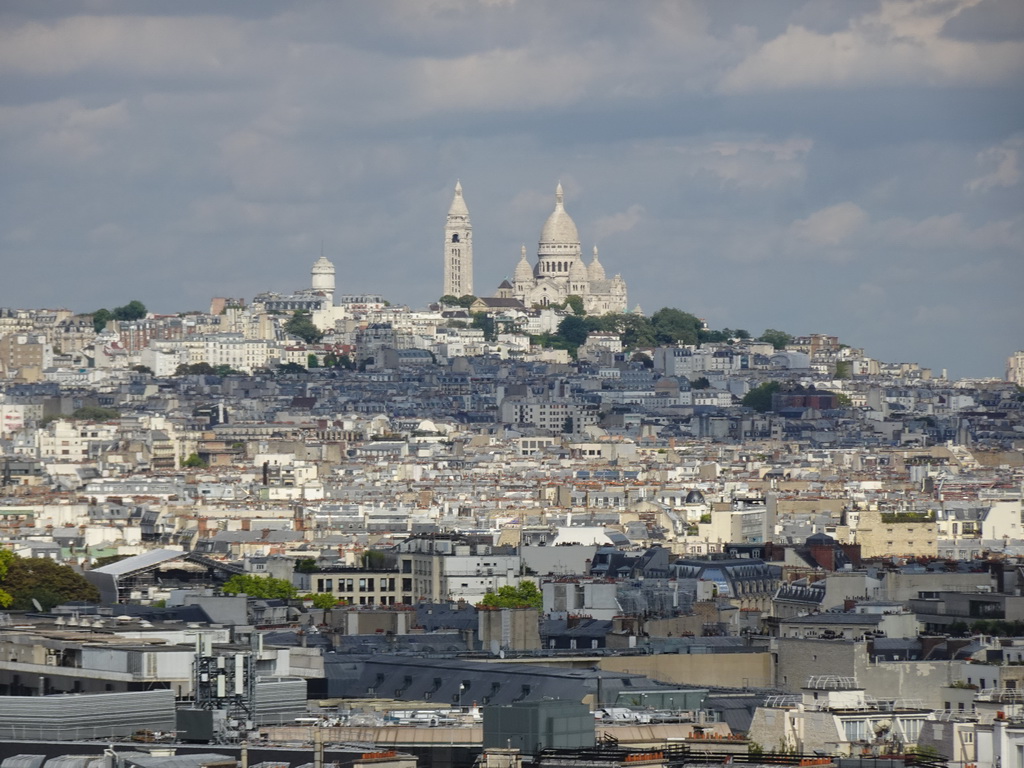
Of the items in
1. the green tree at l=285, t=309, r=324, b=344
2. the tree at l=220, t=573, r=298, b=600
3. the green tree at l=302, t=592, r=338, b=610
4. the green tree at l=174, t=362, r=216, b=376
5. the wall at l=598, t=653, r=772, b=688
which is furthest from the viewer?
the green tree at l=285, t=309, r=324, b=344

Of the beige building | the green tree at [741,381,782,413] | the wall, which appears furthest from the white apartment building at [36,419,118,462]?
the wall

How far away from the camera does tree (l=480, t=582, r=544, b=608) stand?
50.1 meters

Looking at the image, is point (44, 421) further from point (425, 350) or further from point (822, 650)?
point (822, 650)

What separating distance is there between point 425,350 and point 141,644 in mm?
162694

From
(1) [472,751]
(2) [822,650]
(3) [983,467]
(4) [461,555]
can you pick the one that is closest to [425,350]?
(3) [983,467]

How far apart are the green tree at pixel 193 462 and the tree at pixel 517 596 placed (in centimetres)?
6806

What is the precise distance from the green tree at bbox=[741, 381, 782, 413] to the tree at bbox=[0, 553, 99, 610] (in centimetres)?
11987

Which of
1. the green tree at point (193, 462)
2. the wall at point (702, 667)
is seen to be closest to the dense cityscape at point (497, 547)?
the wall at point (702, 667)

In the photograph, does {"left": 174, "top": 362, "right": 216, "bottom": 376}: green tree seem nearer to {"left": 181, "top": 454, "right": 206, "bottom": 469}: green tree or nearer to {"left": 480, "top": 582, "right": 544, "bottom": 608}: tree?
{"left": 181, "top": 454, "right": 206, "bottom": 469}: green tree

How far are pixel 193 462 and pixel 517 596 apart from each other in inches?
2924

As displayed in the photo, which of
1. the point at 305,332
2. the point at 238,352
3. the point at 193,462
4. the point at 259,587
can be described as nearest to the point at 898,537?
the point at 259,587

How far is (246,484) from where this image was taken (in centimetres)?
10169

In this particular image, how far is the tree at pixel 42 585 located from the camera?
44.5 metres

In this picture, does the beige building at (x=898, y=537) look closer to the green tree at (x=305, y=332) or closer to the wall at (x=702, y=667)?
the wall at (x=702, y=667)
